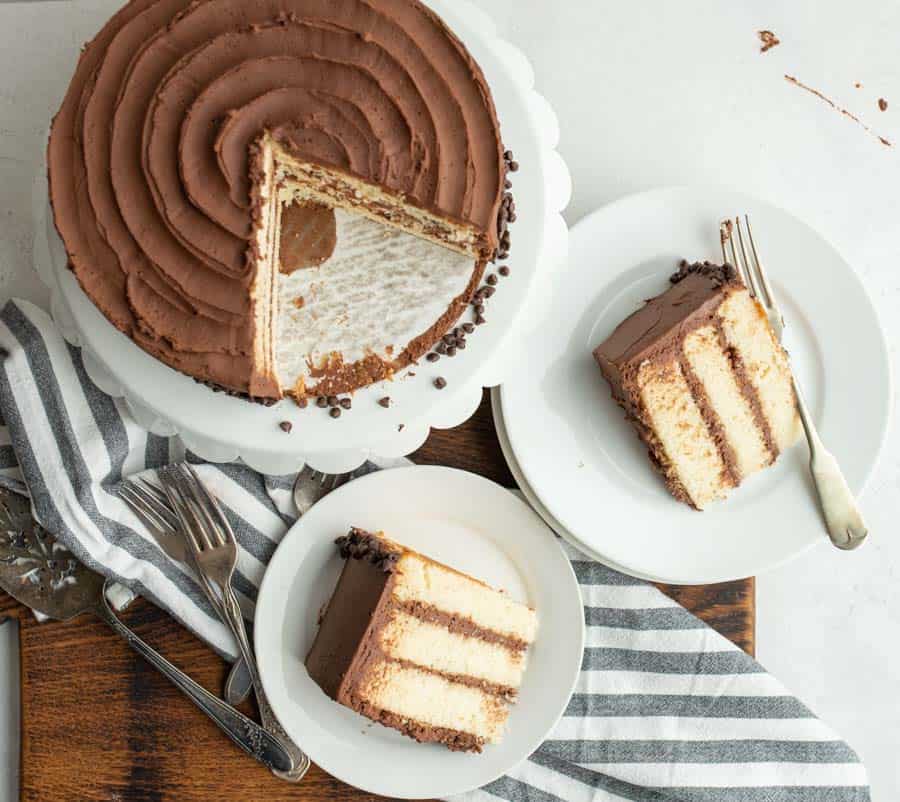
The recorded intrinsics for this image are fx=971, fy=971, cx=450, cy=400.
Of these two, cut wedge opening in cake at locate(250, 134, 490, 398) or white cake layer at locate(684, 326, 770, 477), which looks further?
white cake layer at locate(684, 326, 770, 477)

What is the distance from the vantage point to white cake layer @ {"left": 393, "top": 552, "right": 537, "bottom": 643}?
257 cm

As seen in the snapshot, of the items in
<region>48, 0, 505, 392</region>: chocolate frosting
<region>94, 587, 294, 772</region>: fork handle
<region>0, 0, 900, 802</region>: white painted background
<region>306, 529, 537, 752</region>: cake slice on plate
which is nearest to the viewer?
<region>48, 0, 505, 392</region>: chocolate frosting

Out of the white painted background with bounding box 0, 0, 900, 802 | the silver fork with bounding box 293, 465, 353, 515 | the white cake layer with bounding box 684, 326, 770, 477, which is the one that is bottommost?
the silver fork with bounding box 293, 465, 353, 515

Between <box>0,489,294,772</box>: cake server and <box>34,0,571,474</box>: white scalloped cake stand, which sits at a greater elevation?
<box>34,0,571,474</box>: white scalloped cake stand

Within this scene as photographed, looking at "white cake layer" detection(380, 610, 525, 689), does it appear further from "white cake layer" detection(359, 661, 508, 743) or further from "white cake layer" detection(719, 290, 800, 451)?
"white cake layer" detection(719, 290, 800, 451)

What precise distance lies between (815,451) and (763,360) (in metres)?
0.29

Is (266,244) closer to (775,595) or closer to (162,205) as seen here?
(162,205)

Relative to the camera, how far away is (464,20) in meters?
2.30

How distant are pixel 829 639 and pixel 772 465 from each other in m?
0.64

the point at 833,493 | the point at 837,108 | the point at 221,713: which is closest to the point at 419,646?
the point at 221,713

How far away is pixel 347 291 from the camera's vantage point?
2.25m

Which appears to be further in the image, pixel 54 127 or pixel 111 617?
pixel 111 617

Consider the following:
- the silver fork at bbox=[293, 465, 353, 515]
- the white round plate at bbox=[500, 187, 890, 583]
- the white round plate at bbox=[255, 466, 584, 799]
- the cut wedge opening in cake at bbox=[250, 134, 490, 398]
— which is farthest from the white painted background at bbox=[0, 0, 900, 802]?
the silver fork at bbox=[293, 465, 353, 515]

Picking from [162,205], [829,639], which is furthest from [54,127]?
[829,639]
